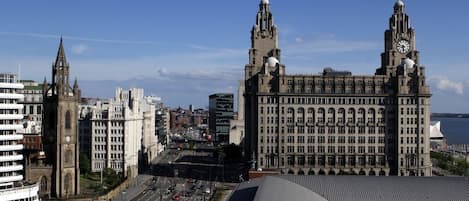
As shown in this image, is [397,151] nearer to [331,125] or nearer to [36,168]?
[331,125]

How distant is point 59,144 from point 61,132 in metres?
2.70

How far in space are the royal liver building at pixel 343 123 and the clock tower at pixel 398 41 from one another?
32.3ft

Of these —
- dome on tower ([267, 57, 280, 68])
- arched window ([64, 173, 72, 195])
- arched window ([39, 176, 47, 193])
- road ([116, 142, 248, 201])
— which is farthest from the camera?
dome on tower ([267, 57, 280, 68])

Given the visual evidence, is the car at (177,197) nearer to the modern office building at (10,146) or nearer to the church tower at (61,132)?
the church tower at (61,132)

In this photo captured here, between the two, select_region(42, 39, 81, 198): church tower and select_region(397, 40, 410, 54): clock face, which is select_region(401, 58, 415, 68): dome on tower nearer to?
select_region(397, 40, 410, 54): clock face

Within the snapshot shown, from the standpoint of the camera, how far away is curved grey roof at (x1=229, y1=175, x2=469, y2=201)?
90.2 meters

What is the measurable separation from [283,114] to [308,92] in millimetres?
9812

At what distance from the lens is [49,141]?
432ft

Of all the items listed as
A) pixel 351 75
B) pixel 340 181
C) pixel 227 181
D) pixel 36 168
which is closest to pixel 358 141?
pixel 351 75

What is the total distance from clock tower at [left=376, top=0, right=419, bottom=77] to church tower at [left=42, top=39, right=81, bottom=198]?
98.9 metres

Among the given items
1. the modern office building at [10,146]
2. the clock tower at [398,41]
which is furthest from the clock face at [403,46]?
the modern office building at [10,146]

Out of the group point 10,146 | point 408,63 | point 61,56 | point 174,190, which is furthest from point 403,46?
point 10,146

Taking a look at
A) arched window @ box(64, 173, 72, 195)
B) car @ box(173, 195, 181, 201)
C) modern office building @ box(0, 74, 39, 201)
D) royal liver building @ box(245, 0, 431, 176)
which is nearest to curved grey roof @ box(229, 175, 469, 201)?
modern office building @ box(0, 74, 39, 201)

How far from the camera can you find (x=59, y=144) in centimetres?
13050
